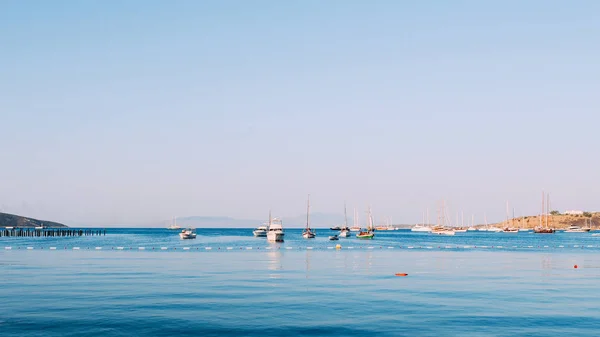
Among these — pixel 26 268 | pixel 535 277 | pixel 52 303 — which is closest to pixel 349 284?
pixel 535 277

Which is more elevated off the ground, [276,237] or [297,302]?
[276,237]

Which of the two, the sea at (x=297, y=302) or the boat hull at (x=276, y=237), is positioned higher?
the boat hull at (x=276, y=237)

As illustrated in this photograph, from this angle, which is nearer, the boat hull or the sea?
the sea

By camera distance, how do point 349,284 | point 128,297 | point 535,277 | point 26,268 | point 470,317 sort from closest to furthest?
point 470,317 → point 128,297 → point 349,284 → point 535,277 → point 26,268

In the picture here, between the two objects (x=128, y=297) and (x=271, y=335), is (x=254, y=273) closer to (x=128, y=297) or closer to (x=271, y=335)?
(x=128, y=297)

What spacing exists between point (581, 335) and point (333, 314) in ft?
47.8

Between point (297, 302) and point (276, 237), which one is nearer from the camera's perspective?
point (297, 302)

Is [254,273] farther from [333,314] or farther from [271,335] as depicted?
[271,335]

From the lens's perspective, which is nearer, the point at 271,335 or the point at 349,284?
the point at 271,335

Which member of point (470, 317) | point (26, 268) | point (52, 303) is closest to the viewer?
point (470, 317)

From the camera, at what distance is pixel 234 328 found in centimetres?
3528

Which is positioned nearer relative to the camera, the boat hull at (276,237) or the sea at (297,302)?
the sea at (297,302)

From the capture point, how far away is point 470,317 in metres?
38.4

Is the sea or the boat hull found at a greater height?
the boat hull
